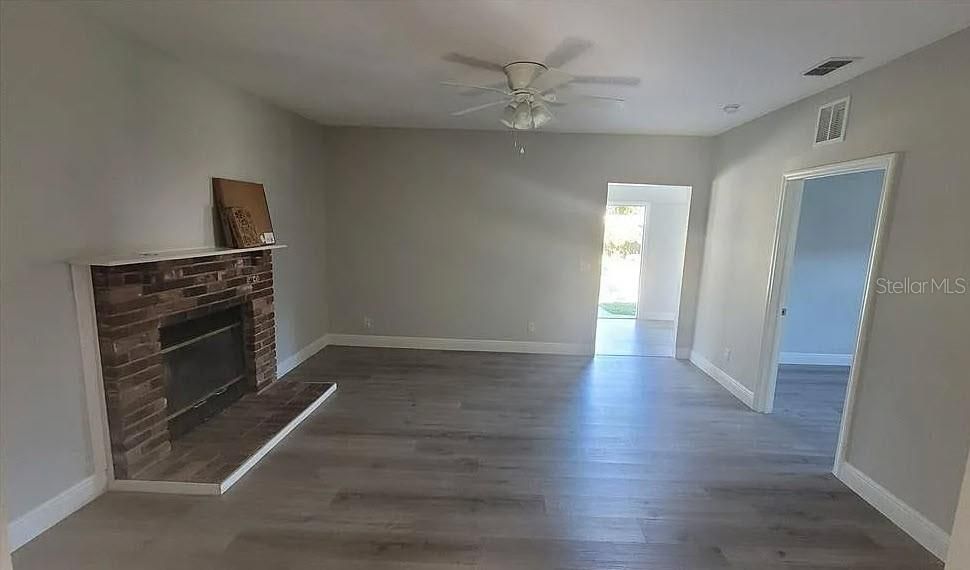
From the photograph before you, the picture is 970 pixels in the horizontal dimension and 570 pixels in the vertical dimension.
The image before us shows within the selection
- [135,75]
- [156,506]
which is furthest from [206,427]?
[135,75]

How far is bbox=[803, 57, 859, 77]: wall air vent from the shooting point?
8.75 ft

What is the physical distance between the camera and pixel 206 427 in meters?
3.33

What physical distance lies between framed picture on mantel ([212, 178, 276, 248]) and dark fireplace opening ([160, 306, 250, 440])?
0.61 metres

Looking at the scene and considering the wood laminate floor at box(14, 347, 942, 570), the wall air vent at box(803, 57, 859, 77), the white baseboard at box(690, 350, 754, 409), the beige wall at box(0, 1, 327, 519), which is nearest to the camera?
the beige wall at box(0, 1, 327, 519)

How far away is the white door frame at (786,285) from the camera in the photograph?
284 cm

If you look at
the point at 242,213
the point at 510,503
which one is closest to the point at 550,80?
the point at 242,213

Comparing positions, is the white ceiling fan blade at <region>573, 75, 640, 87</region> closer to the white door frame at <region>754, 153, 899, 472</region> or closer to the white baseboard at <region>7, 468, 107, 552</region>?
the white door frame at <region>754, 153, 899, 472</region>

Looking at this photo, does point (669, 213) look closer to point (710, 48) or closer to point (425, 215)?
point (425, 215)

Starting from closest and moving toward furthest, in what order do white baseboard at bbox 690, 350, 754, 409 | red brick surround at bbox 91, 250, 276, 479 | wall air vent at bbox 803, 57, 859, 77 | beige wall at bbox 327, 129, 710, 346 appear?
red brick surround at bbox 91, 250, 276, 479, wall air vent at bbox 803, 57, 859, 77, white baseboard at bbox 690, 350, 754, 409, beige wall at bbox 327, 129, 710, 346

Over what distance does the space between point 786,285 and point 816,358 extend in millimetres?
2217

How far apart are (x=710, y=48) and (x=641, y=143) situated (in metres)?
2.73
